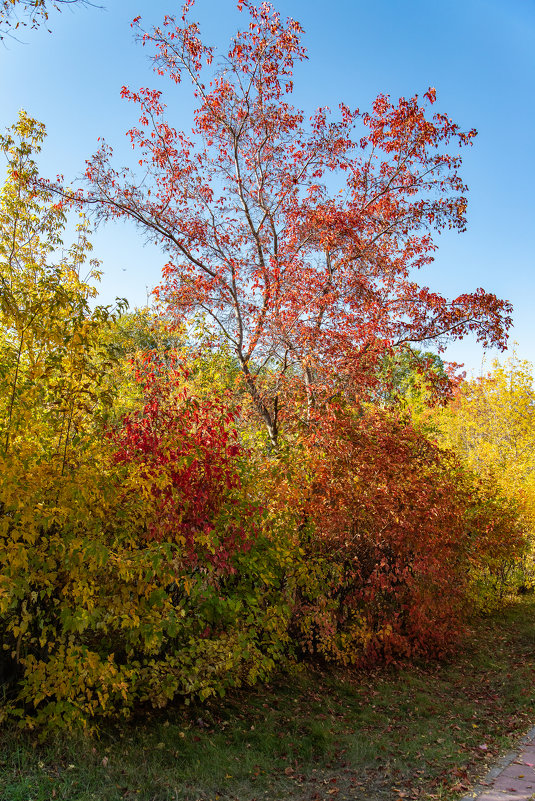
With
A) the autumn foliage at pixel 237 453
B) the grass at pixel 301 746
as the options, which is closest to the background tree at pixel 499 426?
the autumn foliage at pixel 237 453

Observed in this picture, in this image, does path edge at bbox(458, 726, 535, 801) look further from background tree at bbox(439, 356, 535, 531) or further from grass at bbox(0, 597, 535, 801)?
background tree at bbox(439, 356, 535, 531)

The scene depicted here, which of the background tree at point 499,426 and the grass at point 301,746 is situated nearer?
the grass at point 301,746

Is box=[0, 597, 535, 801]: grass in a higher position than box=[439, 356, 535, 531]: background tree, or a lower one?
lower

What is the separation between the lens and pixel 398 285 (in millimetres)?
10391

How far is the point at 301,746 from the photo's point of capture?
16.5ft

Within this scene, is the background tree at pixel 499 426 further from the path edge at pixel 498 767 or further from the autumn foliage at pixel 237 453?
the path edge at pixel 498 767

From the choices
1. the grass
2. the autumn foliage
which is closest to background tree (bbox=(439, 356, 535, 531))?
the autumn foliage

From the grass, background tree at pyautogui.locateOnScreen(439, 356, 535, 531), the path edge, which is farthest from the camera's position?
background tree at pyautogui.locateOnScreen(439, 356, 535, 531)

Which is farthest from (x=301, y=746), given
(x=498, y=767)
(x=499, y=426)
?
(x=499, y=426)

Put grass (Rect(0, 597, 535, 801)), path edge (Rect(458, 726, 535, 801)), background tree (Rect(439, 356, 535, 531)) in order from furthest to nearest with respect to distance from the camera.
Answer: background tree (Rect(439, 356, 535, 531)) → path edge (Rect(458, 726, 535, 801)) → grass (Rect(0, 597, 535, 801))

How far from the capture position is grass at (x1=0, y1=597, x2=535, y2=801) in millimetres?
3879

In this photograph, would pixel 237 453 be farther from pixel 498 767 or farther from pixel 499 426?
pixel 499 426

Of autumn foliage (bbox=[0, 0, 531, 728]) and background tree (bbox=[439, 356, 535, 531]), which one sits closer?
autumn foliage (bbox=[0, 0, 531, 728])

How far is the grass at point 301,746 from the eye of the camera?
3.88 m
